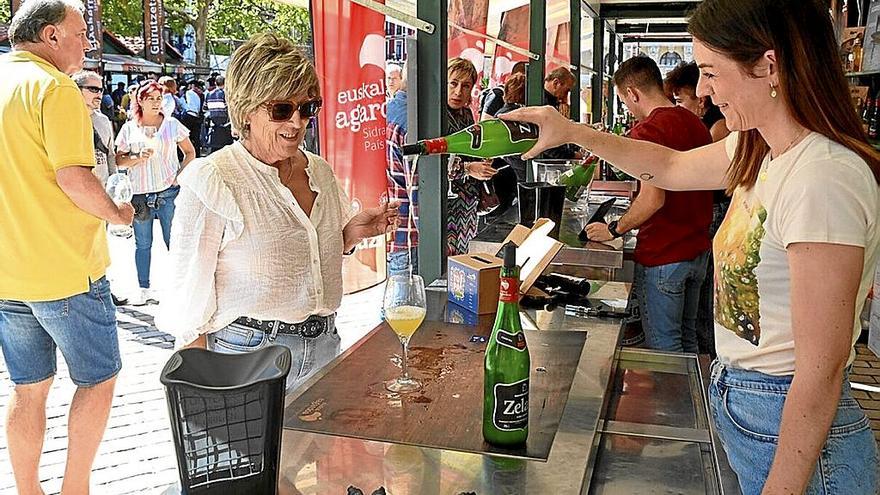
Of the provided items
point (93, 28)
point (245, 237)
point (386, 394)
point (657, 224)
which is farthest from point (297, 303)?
point (93, 28)

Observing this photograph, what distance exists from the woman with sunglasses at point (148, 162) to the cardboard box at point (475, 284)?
4.28m

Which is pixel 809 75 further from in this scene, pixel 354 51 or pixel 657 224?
pixel 354 51

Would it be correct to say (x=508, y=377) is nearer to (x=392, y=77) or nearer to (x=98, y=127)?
(x=392, y=77)

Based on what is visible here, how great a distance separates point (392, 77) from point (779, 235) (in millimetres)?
4208

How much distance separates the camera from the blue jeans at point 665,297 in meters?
3.54

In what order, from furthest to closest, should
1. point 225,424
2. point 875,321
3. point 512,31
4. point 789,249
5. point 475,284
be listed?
1. point 512,31
2. point 875,321
3. point 475,284
4. point 789,249
5. point 225,424

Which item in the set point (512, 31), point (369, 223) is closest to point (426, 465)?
point (369, 223)

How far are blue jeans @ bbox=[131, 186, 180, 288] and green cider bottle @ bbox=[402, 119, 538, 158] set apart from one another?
428 centimetres

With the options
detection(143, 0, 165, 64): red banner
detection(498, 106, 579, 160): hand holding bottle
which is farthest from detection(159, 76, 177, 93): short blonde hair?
detection(498, 106, 579, 160): hand holding bottle

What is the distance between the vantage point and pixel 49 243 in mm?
2762

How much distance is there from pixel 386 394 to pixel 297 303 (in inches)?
22.0

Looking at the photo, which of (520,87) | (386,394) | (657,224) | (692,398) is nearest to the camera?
(386,394)

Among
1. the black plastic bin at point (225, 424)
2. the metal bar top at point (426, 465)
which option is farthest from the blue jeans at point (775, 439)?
the black plastic bin at point (225, 424)

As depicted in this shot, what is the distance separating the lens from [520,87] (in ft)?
18.5
